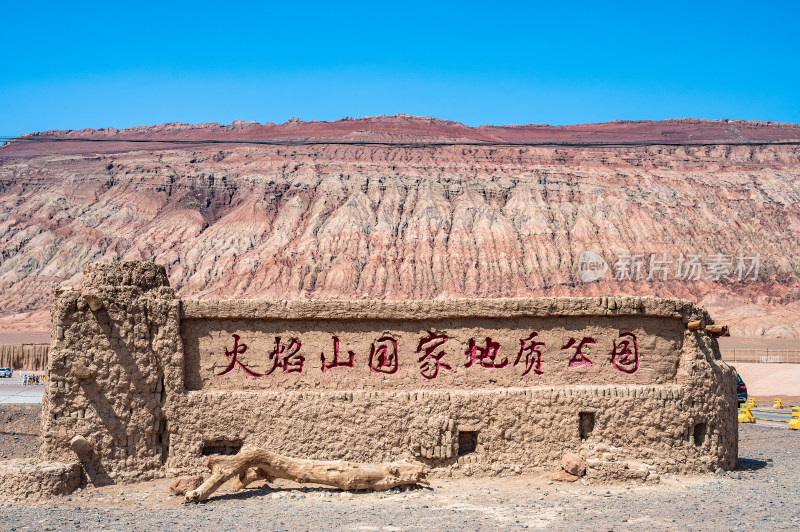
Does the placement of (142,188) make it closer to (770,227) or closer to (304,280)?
(304,280)

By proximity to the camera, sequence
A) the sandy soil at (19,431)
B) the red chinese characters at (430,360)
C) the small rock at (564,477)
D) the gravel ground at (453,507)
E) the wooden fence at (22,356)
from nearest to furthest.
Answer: the gravel ground at (453,507)
the small rock at (564,477)
the red chinese characters at (430,360)
the sandy soil at (19,431)
the wooden fence at (22,356)

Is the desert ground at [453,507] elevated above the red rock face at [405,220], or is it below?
below

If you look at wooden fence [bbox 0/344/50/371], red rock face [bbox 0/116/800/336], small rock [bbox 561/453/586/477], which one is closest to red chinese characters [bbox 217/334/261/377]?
small rock [bbox 561/453/586/477]

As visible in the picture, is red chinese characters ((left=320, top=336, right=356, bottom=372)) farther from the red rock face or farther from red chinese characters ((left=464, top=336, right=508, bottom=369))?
the red rock face

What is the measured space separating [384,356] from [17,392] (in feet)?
58.3

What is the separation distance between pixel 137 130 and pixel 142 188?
101ft

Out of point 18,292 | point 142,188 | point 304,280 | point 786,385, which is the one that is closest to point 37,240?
point 18,292

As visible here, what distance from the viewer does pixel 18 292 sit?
2598 inches

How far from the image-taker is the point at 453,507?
9.05m

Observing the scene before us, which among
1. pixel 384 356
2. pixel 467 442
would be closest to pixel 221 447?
pixel 384 356

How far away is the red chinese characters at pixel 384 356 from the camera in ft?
35.2

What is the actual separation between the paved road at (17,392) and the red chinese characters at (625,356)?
14.1 m

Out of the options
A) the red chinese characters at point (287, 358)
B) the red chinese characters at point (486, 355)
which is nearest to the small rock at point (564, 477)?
the red chinese characters at point (486, 355)

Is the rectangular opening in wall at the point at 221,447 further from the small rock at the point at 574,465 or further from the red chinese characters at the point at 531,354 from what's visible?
the small rock at the point at 574,465
